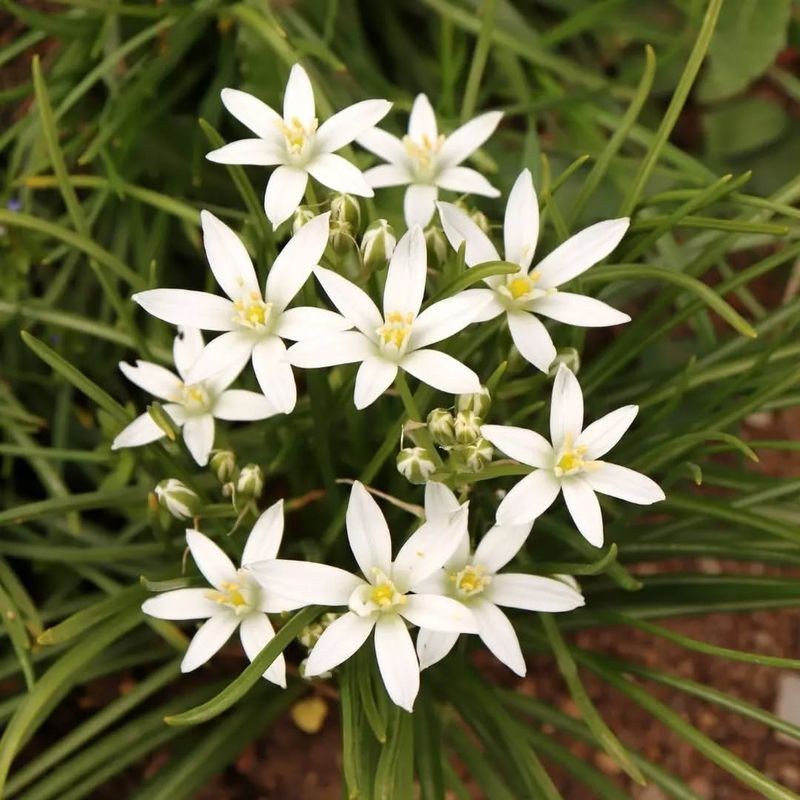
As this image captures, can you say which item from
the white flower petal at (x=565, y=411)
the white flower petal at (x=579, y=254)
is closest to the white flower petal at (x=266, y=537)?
the white flower petal at (x=565, y=411)

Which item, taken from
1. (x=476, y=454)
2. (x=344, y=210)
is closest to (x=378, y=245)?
(x=344, y=210)

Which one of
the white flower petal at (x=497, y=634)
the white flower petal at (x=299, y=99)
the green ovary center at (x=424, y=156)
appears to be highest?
the green ovary center at (x=424, y=156)

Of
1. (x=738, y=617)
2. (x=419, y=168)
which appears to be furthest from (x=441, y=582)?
(x=738, y=617)

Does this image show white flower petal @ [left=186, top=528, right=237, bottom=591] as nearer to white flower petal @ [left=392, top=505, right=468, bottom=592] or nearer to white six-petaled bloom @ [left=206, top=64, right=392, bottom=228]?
white flower petal @ [left=392, top=505, right=468, bottom=592]

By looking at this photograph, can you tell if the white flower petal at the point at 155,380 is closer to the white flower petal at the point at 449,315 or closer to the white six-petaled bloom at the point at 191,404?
the white six-petaled bloom at the point at 191,404

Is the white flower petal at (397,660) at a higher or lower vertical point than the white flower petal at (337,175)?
lower

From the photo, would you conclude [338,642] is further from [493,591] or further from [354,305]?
[354,305]
